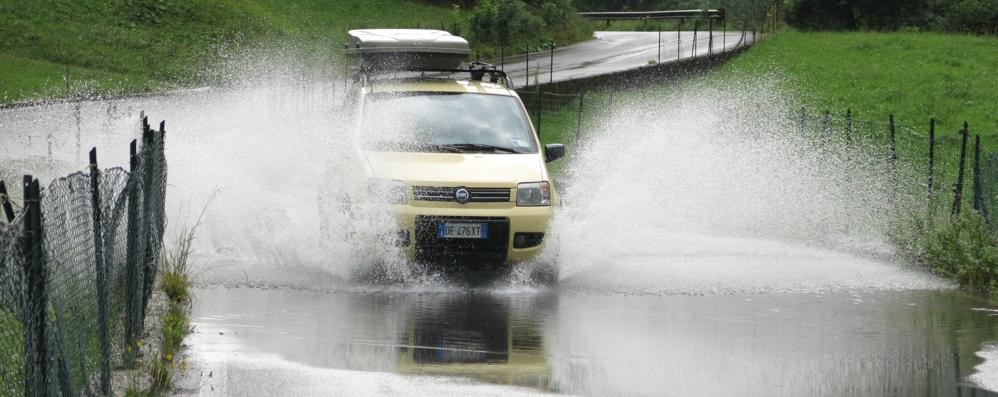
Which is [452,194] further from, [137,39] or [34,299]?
[137,39]

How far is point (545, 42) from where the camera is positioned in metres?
48.3

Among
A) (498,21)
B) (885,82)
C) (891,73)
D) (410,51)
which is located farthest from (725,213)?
(498,21)

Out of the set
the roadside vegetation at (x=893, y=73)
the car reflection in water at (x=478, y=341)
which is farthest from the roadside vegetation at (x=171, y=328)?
the roadside vegetation at (x=893, y=73)

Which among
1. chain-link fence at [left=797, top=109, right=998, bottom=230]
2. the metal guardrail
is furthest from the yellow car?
the metal guardrail

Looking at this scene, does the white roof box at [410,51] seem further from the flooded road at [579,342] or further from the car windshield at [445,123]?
the flooded road at [579,342]

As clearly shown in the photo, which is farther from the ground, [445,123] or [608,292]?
[445,123]

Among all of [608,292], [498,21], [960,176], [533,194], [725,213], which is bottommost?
[725,213]

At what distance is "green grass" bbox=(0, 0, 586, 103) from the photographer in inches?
1296

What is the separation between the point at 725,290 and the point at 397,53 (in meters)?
4.67

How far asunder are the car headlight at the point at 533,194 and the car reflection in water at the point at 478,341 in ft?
2.98

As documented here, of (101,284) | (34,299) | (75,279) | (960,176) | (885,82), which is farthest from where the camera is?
(885,82)

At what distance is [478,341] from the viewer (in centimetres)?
916

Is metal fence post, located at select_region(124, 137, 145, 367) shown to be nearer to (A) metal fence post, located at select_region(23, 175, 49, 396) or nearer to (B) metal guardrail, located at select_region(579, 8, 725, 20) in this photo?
(A) metal fence post, located at select_region(23, 175, 49, 396)

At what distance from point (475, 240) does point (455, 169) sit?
0.71 meters
